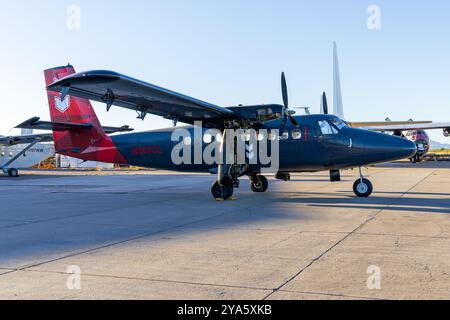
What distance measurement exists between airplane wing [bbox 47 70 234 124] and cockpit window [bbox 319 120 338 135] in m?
3.21

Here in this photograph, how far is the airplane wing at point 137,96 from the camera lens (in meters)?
12.1

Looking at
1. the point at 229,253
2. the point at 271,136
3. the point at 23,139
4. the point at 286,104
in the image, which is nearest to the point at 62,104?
the point at 271,136

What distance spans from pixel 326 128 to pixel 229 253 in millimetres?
9684

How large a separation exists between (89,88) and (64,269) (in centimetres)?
866

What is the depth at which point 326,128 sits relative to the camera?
50.6 ft

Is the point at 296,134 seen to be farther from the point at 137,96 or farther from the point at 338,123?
the point at 137,96

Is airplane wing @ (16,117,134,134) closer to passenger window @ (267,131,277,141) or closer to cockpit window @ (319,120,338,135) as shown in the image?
passenger window @ (267,131,277,141)

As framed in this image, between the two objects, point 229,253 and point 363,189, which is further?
point 363,189

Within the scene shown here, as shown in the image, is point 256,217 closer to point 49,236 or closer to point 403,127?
point 49,236

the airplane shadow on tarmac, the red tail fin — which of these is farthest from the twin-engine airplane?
the red tail fin

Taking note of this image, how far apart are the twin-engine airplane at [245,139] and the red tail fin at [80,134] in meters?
1.33

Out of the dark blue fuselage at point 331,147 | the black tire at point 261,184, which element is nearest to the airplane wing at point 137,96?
the dark blue fuselage at point 331,147

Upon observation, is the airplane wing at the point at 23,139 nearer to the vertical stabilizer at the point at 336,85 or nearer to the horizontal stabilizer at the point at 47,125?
the horizontal stabilizer at the point at 47,125
